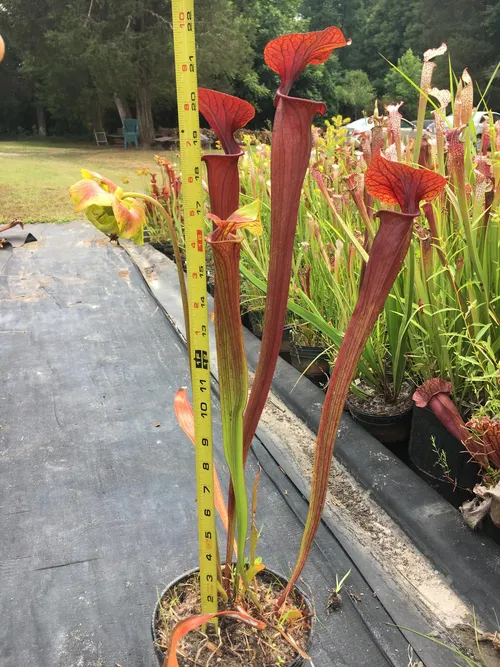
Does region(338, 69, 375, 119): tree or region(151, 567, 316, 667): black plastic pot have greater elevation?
region(338, 69, 375, 119): tree

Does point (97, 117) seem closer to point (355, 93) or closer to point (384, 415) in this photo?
point (355, 93)

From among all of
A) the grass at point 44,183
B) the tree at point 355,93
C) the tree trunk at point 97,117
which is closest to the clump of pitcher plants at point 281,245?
the grass at point 44,183

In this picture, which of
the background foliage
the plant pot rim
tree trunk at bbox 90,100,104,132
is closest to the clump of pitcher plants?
the plant pot rim

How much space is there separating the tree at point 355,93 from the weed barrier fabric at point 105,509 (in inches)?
1005

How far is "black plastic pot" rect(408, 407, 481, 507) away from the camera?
126 cm

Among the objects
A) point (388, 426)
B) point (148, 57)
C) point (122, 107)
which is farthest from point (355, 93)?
point (388, 426)

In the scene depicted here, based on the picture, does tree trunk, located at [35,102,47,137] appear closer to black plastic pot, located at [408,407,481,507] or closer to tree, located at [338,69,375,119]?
tree, located at [338,69,375,119]

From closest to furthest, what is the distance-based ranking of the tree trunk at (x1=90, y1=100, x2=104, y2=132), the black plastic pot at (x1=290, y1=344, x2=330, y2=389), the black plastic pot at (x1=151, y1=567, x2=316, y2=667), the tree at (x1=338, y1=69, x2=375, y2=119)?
the black plastic pot at (x1=151, y1=567, x2=316, y2=667) < the black plastic pot at (x1=290, y1=344, x2=330, y2=389) < the tree trunk at (x1=90, y1=100, x2=104, y2=132) < the tree at (x1=338, y1=69, x2=375, y2=119)

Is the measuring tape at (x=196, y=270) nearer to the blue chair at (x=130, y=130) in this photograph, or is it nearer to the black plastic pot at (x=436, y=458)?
the black plastic pot at (x=436, y=458)

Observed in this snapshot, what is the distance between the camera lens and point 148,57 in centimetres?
1502

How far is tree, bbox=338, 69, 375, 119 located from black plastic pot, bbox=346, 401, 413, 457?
25.8 metres

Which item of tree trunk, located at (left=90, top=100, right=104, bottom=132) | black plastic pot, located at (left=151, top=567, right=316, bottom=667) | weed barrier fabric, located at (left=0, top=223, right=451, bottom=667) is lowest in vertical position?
weed barrier fabric, located at (left=0, top=223, right=451, bottom=667)

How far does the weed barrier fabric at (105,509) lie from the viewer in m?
0.98

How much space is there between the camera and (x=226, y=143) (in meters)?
0.67
